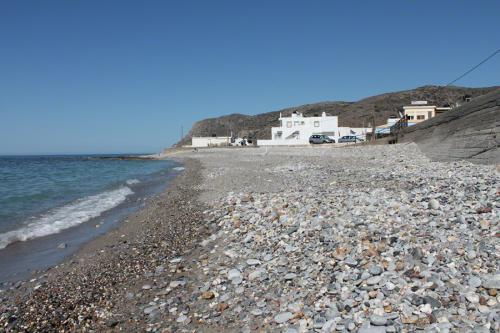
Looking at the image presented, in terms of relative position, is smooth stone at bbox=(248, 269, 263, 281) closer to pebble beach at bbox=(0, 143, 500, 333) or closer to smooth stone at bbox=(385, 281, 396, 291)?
pebble beach at bbox=(0, 143, 500, 333)

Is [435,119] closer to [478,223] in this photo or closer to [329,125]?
[478,223]

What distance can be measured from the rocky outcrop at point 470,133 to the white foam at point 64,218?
45.0 feet

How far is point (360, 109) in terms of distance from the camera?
139875 millimetres

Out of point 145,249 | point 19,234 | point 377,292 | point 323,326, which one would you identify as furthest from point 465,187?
point 19,234

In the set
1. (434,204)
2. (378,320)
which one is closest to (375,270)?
(378,320)

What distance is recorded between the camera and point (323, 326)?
3.78m

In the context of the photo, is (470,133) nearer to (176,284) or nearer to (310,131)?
(176,284)

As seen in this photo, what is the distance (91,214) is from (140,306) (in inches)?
361

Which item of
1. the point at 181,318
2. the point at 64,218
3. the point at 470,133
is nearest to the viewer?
the point at 181,318

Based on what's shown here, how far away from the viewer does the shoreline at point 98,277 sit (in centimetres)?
500

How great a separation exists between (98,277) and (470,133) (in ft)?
46.4

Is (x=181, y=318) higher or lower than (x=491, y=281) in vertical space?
lower

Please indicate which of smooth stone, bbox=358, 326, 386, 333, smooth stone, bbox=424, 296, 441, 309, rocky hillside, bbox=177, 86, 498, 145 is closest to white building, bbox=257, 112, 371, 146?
rocky hillside, bbox=177, 86, 498, 145

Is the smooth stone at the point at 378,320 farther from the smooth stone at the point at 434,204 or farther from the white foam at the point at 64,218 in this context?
the white foam at the point at 64,218
